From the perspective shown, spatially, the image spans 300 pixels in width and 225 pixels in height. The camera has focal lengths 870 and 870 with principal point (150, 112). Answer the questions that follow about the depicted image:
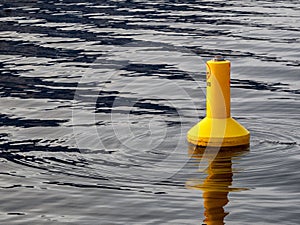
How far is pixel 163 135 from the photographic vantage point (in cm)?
993

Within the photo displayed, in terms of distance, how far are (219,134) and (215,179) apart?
4.20ft

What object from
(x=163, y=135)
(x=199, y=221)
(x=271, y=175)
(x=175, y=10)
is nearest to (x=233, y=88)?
(x=163, y=135)

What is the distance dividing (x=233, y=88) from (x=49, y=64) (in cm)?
401

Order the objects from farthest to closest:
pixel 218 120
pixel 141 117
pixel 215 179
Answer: pixel 141 117 < pixel 218 120 < pixel 215 179

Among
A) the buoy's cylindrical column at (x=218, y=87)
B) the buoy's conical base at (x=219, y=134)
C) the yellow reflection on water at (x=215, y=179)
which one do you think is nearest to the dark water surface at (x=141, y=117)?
the yellow reflection on water at (x=215, y=179)

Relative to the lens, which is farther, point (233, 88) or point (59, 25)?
point (59, 25)

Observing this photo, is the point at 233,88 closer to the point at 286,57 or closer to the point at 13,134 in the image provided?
the point at 286,57

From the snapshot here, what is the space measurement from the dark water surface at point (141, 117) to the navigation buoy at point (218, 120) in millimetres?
241

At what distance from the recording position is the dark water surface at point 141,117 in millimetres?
7488

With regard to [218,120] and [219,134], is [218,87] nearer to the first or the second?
[218,120]

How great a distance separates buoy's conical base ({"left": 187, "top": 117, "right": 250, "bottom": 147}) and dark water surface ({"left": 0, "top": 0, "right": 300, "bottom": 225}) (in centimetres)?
21

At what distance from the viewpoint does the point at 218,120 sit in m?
9.53

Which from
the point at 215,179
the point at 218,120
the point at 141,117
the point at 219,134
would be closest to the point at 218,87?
the point at 218,120

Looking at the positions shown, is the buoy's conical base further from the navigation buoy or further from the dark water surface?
the dark water surface
